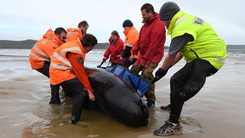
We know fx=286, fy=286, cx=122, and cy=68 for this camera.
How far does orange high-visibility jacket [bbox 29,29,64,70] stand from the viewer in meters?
6.94

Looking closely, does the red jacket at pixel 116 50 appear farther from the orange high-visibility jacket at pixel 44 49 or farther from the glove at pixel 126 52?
the orange high-visibility jacket at pixel 44 49

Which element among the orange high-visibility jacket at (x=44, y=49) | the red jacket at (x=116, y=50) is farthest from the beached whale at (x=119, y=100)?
the red jacket at (x=116, y=50)

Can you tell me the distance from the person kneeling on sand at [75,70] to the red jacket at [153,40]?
4.73ft

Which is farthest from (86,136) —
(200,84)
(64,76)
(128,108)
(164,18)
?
(164,18)

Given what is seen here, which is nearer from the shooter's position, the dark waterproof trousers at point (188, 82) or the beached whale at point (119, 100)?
the dark waterproof trousers at point (188, 82)

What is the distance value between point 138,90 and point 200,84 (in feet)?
5.29

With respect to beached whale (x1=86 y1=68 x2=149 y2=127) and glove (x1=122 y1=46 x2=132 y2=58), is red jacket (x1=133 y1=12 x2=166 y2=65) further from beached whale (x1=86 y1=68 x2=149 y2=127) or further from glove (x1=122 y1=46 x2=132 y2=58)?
glove (x1=122 y1=46 x2=132 y2=58)

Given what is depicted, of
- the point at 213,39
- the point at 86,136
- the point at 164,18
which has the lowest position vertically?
the point at 86,136

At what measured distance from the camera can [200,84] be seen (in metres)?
4.40

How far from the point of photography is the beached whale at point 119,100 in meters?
4.72

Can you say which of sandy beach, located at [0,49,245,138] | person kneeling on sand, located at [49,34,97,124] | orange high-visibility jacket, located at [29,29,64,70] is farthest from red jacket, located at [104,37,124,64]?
person kneeling on sand, located at [49,34,97,124]

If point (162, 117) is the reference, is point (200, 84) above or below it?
above

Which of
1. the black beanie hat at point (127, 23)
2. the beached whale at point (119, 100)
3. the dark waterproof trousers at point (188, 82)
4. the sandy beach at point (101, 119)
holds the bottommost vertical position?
the sandy beach at point (101, 119)

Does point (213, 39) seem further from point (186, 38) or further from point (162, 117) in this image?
point (162, 117)
